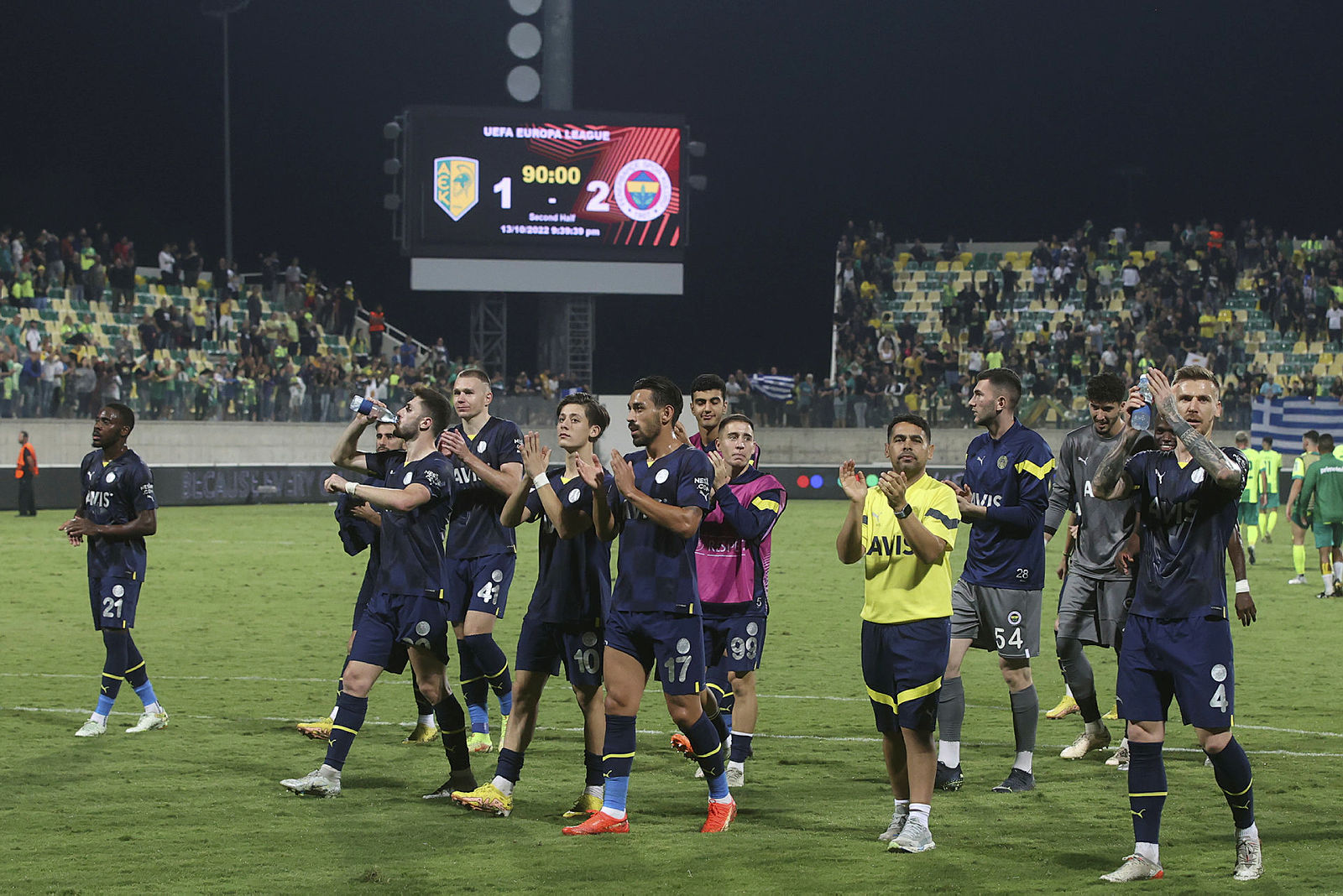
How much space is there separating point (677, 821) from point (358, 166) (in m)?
52.2

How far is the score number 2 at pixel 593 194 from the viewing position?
42.5 m

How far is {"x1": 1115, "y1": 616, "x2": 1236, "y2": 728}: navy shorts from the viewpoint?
6.40 meters

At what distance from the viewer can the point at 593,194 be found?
43.0 metres

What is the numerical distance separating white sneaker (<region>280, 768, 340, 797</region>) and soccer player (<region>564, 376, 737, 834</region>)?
4.92 ft

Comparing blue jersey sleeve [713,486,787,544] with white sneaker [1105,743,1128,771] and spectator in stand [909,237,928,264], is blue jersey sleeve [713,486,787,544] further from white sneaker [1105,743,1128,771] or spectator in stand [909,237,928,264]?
spectator in stand [909,237,928,264]

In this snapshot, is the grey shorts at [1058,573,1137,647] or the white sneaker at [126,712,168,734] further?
the white sneaker at [126,712,168,734]

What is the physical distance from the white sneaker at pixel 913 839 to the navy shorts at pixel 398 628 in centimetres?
264

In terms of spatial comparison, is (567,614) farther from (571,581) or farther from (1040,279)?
(1040,279)

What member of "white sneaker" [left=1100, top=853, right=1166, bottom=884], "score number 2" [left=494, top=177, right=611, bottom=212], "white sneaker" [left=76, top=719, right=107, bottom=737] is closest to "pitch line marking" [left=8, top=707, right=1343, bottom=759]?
"white sneaker" [left=76, top=719, right=107, bottom=737]

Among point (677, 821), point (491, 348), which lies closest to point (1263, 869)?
point (677, 821)

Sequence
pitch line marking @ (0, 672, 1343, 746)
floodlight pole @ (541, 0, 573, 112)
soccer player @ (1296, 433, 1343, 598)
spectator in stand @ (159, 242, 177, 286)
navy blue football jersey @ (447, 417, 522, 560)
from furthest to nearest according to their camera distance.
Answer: spectator in stand @ (159, 242, 177, 286), floodlight pole @ (541, 0, 573, 112), soccer player @ (1296, 433, 1343, 598), pitch line marking @ (0, 672, 1343, 746), navy blue football jersey @ (447, 417, 522, 560)

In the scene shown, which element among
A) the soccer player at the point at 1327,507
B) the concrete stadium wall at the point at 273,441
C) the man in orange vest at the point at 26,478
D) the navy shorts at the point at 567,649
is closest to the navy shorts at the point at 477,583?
the navy shorts at the point at 567,649

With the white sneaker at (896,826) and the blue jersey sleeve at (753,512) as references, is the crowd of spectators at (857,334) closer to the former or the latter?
the blue jersey sleeve at (753,512)

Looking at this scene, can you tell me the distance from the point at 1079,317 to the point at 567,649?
4344 cm
